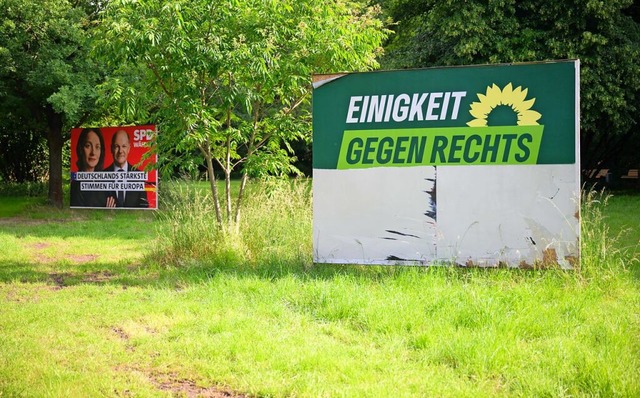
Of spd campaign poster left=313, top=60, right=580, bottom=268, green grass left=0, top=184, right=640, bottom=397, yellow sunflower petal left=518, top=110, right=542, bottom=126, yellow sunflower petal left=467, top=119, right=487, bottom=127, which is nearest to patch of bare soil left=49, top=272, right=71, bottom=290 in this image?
green grass left=0, top=184, right=640, bottom=397

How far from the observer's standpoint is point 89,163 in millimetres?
19969

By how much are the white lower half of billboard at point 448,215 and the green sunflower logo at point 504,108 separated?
620 millimetres

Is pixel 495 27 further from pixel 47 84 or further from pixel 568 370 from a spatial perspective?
pixel 568 370

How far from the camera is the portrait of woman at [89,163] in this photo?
781 inches

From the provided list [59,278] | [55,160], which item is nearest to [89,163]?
[55,160]

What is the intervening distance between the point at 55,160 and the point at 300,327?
56.2ft

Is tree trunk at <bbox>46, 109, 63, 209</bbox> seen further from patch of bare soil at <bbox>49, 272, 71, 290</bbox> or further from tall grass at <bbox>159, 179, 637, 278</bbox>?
patch of bare soil at <bbox>49, 272, 71, 290</bbox>

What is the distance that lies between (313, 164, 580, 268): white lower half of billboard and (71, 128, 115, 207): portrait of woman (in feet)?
40.1

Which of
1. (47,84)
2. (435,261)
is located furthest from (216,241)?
(47,84)

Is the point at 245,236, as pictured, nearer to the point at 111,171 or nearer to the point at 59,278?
the point at 59,278

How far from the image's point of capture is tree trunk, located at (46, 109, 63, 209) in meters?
21.0

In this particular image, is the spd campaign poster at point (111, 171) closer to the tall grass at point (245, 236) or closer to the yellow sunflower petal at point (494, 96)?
the tall grass at point (245, 236)

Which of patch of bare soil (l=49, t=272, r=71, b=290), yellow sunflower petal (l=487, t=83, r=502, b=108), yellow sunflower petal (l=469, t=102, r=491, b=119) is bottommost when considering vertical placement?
patch of bare soil (l=49, t=272, r=71, b=290)

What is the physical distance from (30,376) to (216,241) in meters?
5.17
